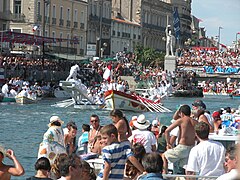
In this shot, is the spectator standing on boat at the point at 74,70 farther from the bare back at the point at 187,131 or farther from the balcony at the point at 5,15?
the balcony at the point at 5,15

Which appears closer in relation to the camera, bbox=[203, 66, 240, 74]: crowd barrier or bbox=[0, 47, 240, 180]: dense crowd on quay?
bbox=[0, 47, 240, 180]: dense crowd on quay

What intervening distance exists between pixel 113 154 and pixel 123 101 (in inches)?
1328

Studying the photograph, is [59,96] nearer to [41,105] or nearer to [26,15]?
[41,105]

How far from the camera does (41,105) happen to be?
49.2 metres

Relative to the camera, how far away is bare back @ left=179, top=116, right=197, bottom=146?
1214 centimetres

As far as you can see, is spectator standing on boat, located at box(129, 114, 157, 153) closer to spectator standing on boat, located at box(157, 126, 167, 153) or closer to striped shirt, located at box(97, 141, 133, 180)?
spectator standing on boat, located at box(157, 126, 167, 153)

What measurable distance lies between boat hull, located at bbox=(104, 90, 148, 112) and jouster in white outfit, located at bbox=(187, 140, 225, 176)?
33.2 meters

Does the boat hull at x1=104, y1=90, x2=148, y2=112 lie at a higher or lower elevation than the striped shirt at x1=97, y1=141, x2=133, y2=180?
lower

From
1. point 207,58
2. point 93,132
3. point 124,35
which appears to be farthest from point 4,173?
point 124,35

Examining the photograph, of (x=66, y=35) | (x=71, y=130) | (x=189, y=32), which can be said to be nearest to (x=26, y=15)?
(x=66, y=35)

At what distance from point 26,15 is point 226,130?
69.5 m

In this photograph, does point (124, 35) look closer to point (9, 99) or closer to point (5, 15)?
point (5, 15)

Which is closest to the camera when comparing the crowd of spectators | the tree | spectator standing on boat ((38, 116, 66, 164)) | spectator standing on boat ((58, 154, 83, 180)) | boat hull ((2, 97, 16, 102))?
spectator standing on boat ((58, 154, 83, 180))

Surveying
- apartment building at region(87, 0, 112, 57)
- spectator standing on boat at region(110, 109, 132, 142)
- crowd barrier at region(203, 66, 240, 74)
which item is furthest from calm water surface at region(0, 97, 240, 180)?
apartment building at region(87, 0, 112, 57)
